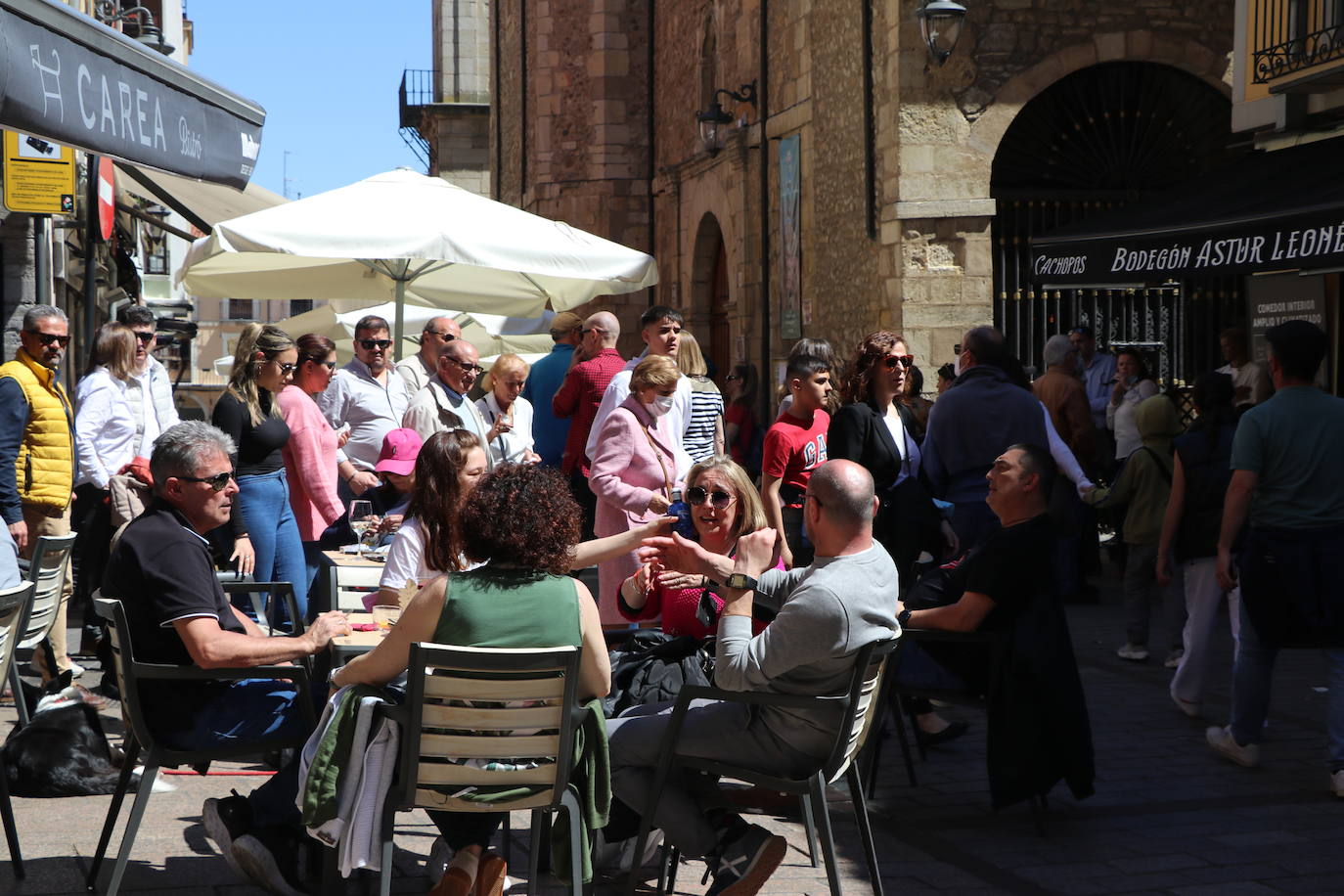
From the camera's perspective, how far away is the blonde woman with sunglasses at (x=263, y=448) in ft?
22.5

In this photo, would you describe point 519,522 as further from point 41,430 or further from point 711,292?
point 711,292

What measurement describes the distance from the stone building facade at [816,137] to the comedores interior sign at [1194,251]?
2.31m

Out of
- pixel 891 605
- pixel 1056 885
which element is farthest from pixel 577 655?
pixel 1056 885

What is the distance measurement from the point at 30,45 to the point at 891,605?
2.63 metres

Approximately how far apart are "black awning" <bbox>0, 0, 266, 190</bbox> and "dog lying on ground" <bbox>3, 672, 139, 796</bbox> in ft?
6.36

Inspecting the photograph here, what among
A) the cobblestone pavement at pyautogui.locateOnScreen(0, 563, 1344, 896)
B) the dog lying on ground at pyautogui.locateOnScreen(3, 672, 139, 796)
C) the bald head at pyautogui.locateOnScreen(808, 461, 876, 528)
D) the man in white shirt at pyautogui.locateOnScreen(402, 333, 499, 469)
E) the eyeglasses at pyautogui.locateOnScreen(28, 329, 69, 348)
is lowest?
the cobblestone pavement at pyautogui.locateOnScreen(0, 563, 1344, 896)

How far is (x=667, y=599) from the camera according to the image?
508 cm

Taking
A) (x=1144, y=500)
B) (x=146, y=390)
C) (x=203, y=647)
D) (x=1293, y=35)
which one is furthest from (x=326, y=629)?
(x=1293, y=35)

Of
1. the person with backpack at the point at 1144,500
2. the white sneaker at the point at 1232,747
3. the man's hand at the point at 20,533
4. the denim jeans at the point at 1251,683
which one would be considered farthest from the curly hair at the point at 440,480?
the person with backpack at the point at 1144,500

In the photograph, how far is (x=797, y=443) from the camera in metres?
6.92

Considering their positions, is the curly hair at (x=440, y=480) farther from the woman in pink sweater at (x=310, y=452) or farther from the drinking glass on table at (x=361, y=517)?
the woman in pink sweater at (x=310, y=452)

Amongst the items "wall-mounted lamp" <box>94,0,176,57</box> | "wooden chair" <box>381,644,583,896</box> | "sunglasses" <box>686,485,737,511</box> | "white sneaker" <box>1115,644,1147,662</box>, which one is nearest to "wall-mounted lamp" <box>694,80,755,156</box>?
"wall-mounted lamp" <box>94,0,176,57</box>

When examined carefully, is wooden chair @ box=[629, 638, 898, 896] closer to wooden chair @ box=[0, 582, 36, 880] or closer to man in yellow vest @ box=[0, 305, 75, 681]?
wooden chair @ box=[0, 582, 36, 880]

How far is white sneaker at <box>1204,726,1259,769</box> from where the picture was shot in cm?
594
